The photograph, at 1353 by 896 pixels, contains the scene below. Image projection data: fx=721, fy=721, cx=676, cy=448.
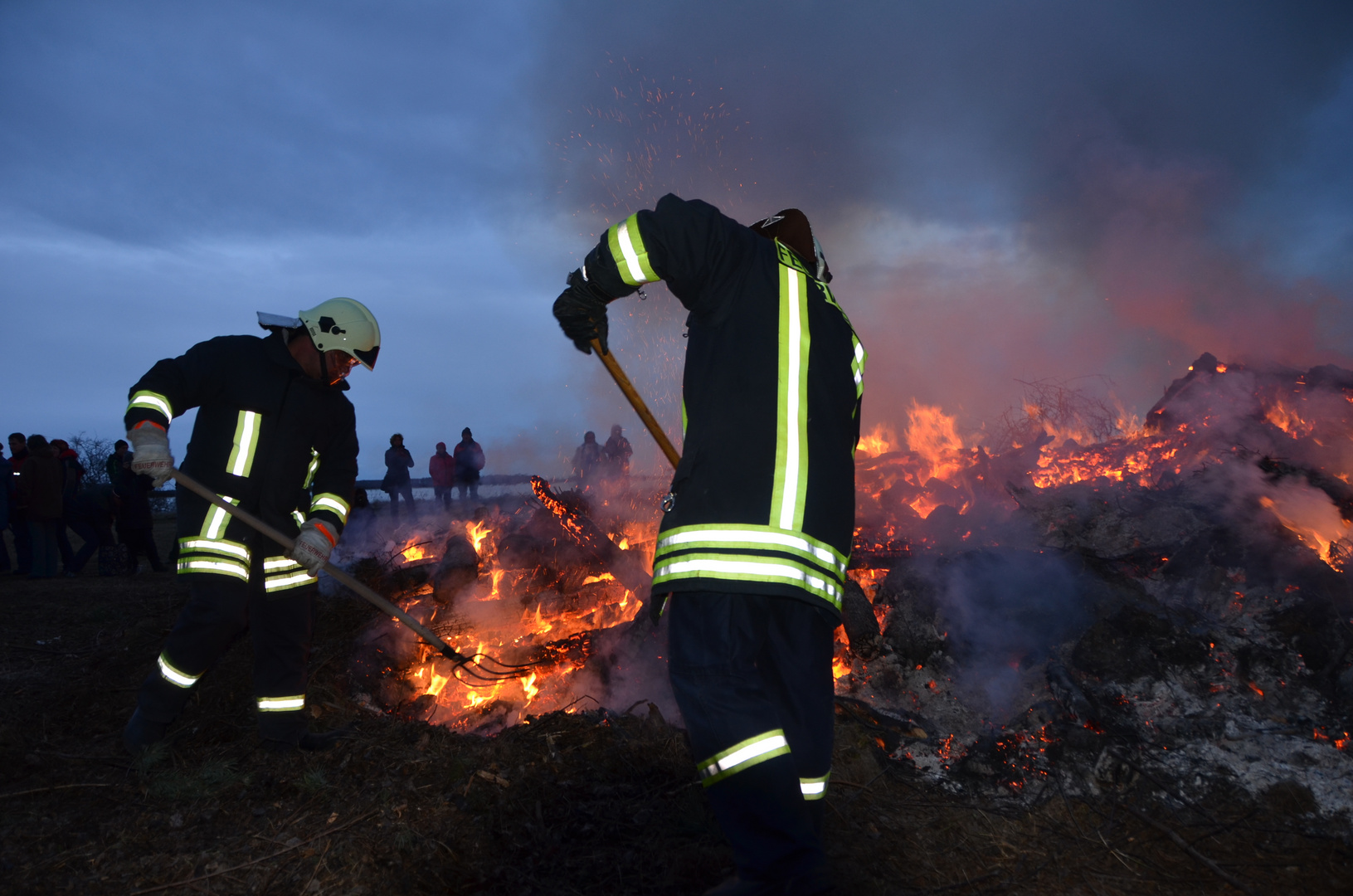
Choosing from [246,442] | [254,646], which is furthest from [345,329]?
[254,646]

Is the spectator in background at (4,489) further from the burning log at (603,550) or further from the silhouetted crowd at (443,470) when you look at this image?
the burning log at (603,550)

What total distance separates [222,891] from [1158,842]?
3.64 m

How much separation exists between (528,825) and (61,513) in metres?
9.80

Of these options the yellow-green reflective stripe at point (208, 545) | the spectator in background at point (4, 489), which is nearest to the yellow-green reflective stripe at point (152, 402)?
the yellow-green reflective stripe at point (208, 545)

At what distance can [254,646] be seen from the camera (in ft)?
12.2

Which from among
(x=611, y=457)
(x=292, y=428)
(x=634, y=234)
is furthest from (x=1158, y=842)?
(x=611, y=457)

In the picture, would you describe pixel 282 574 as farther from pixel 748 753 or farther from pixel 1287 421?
pixel 1287 421

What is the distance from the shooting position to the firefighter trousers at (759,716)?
2014 mm

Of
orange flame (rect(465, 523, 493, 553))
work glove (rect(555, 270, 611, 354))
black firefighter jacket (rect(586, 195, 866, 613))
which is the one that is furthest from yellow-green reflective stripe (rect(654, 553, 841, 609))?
orange flame (rect(465, 523, 493, 553))

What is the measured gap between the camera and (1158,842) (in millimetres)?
3021

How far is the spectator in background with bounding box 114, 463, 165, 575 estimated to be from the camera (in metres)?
9.48

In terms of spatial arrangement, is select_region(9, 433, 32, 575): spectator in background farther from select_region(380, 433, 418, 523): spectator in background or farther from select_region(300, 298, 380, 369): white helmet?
select_region(300, 298, 380, 369): white helmet

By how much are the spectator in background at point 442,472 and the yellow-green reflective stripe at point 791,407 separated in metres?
11.8

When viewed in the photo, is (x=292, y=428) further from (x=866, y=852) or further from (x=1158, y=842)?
(x=1158, y=842)
